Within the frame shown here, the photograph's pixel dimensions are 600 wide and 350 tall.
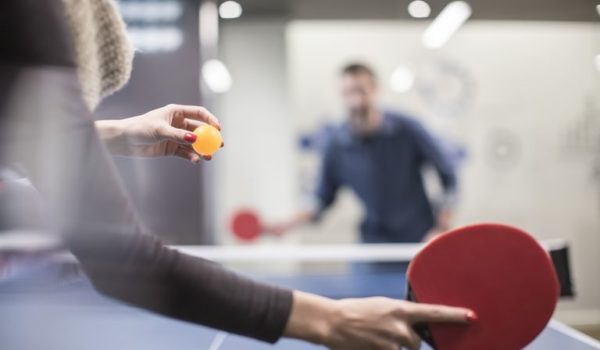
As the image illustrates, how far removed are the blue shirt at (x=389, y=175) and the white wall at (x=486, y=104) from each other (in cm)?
83

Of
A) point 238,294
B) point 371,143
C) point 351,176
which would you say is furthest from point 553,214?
point 238,294

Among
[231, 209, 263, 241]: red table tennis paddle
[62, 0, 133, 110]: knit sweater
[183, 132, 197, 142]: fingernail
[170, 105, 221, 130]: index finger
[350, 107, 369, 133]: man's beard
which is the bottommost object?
[231, 209, 263, 241]: red table tennis paddle

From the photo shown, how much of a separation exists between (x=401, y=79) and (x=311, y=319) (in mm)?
2954

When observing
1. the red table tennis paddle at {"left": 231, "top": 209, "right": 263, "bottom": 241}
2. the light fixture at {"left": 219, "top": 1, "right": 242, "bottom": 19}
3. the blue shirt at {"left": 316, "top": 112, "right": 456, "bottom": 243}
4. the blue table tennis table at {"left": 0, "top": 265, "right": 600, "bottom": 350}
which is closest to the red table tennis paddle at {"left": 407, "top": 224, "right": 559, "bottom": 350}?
the blue table tennis table at {"left": 0, "top": 265, "right": 600, "bottom": 350}

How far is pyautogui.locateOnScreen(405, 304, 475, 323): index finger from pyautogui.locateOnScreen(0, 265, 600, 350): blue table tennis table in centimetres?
43

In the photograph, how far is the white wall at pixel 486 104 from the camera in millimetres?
3213

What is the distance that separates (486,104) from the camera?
10.8ft

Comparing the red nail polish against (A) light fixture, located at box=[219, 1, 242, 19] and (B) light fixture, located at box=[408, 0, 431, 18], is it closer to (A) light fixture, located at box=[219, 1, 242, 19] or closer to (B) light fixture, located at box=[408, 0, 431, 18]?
(A) light fixture, located at box=[219, 1, 242, 19]

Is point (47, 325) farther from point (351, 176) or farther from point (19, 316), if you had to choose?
point (351, 176)

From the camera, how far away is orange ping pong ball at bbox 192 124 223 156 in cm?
57

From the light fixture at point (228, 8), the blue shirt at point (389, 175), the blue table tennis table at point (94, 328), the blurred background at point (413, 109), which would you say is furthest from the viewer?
the blurred background at point (413, 109)

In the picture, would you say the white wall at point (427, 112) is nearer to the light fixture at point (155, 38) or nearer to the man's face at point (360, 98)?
the man's face at point (360, 98)

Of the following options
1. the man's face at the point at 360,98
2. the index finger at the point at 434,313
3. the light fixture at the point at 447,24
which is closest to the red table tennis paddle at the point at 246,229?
the man's face at the point at 360,98

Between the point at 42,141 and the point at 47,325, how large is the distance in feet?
2.42
